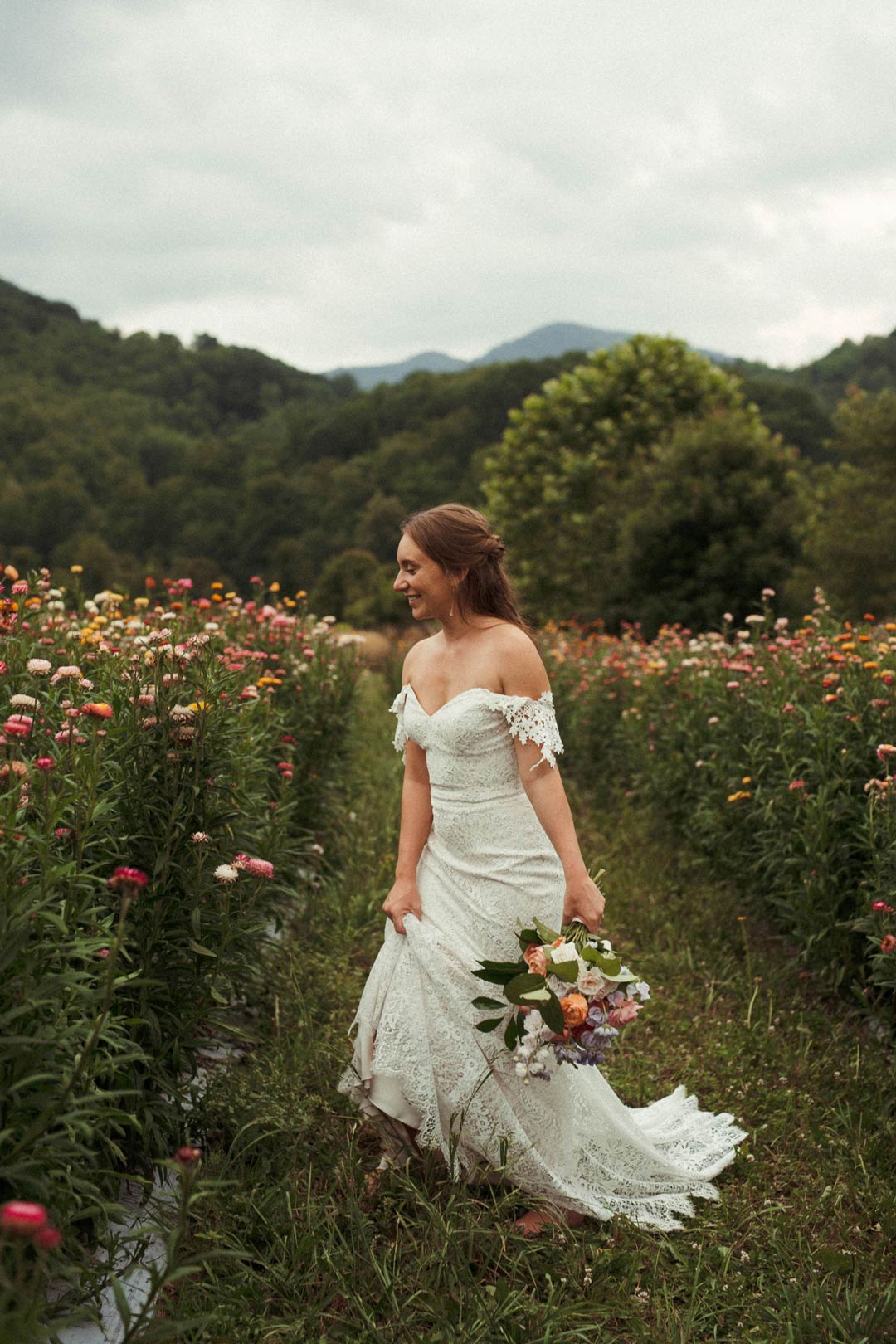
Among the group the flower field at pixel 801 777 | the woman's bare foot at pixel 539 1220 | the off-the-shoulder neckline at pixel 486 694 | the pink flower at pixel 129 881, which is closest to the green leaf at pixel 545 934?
the off-the-shoulder neckline at pixel 486 694

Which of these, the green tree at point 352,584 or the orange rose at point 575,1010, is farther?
the green tree at point 352,584

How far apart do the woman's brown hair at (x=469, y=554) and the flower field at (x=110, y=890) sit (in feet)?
2.33

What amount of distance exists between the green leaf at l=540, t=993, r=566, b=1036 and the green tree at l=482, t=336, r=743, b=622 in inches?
744

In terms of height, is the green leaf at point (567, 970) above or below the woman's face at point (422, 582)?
below

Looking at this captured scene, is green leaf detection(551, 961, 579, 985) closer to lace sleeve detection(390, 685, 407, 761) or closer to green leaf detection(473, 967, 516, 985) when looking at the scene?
green leaf detection(473, 967, 516, 985)

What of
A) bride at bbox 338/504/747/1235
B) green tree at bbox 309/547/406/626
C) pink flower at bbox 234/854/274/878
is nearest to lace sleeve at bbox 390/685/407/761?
bride at bbox 338/504/747/1235

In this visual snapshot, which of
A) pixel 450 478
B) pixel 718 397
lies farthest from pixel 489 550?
pixel 450 478

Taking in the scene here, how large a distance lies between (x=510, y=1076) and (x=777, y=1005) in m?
2.04

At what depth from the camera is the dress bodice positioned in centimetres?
300

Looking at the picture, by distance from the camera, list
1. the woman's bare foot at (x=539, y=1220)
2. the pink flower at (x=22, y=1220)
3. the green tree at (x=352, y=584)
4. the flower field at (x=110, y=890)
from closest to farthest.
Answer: the pink flower at (x=22, y=1220) → the flower field at (x=110, y=890) → the woman's bare foot at (x=539, y=1220) → the green tree at (x=352, y=584)

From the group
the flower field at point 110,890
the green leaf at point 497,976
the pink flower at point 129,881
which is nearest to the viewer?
the pink flower at point 129,881

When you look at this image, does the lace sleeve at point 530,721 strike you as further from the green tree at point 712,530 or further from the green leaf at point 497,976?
the green tree at point 712,530

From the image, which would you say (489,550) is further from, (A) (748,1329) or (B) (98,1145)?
(A) (748,1329)

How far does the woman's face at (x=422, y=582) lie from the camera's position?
3125mm
